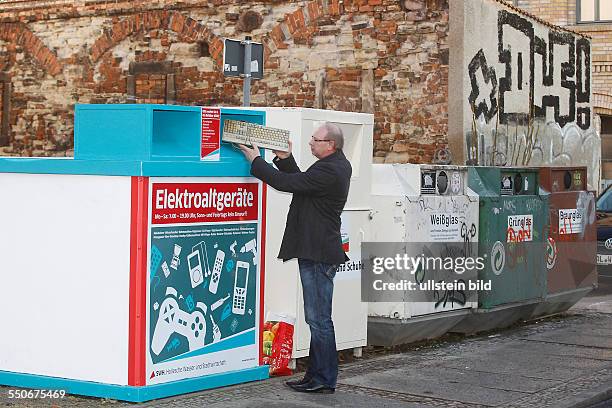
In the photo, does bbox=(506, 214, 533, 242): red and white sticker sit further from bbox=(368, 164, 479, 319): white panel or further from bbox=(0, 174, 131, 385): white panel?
bbox=(0, 174, 131, 385): white panel

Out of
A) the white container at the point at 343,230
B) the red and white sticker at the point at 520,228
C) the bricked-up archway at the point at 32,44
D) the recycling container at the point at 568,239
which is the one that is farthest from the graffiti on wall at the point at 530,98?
the bricked-up archway at the point at 32,44

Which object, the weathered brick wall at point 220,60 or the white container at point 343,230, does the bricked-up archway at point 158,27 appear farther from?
the white container at point 343,230

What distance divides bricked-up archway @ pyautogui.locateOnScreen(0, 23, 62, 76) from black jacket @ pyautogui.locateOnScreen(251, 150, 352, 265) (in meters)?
11.8

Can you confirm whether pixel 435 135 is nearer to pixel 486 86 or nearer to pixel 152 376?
pixel 486 86

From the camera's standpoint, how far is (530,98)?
17.3 m

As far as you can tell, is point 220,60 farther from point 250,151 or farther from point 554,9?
point 554,9

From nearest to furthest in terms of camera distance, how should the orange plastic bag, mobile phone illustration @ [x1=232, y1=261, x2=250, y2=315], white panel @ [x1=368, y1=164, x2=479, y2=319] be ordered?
mobile phone illustration @ [x1=232, y1=261, x2=250, y2=315] < the orange plastic bag < white panel @ [x1=368, y1=164, x2=479, y2=319]

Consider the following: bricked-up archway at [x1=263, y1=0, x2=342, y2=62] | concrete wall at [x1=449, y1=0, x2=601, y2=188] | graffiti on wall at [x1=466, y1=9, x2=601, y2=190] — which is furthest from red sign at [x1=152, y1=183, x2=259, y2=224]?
bricked-up archway at [x1=263, y1=0, x2=342, y2=62]

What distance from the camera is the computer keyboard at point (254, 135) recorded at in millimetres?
8000

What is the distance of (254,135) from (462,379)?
96.9 inches

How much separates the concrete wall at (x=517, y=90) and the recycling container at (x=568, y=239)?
8.63ft

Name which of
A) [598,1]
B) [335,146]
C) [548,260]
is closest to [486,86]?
[548,260]

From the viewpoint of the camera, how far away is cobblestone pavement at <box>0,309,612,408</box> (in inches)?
301

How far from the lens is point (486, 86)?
52.0 ft
